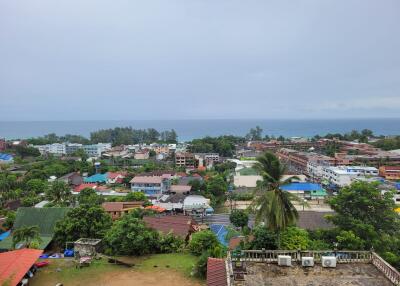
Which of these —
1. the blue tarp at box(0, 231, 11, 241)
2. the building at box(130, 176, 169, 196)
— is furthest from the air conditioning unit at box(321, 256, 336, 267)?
the building at box(130, 176, 169, 196)

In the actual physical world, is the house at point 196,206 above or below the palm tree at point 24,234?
below

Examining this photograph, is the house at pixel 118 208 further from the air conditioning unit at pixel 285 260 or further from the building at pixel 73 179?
the air conditioning unit at pixel 285 260

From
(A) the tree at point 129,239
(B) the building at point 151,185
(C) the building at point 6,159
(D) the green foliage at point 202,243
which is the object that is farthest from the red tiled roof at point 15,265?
(C) the building at point 6,159

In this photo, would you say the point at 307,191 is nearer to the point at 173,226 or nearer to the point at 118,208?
the point at 118,208

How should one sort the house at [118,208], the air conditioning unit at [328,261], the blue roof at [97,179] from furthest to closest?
the blue roof at [97,179] → the house at [118,208] → the air conditioning unit at [328,261]

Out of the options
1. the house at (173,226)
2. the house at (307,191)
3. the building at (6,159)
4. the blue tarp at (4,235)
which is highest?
the house at (173,226)

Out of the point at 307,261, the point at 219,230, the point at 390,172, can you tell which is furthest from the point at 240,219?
the point at 390,172

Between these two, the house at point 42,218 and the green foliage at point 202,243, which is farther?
the house at point 42,218
